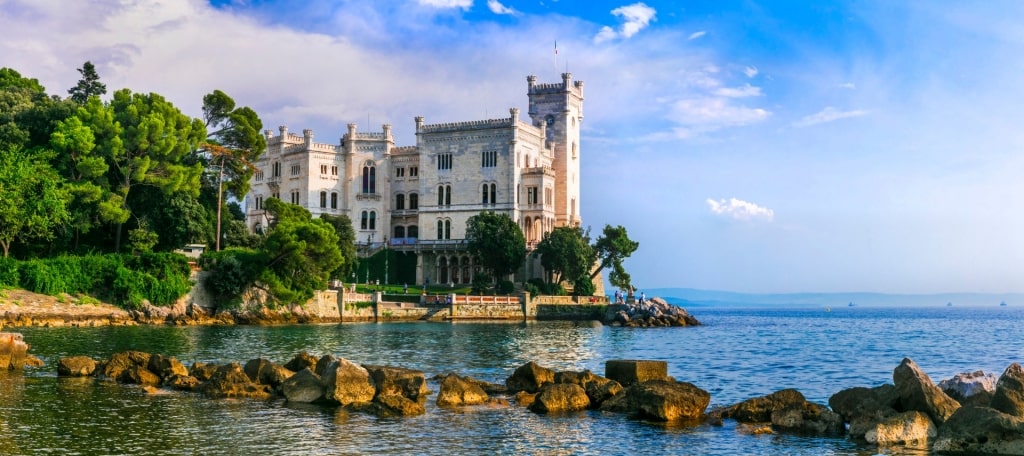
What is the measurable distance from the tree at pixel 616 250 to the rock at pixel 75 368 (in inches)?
2123

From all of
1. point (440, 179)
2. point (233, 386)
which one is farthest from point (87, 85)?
point (233, 386)

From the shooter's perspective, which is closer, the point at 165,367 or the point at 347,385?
the point at 347,385

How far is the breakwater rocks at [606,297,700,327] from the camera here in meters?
68.0

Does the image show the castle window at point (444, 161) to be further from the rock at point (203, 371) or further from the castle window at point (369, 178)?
the rock at point (203, 371)

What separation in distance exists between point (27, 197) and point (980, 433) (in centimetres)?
4506

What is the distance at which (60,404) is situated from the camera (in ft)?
65.4

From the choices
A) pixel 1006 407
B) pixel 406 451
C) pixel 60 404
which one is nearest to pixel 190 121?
pixel 60 404

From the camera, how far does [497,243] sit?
71.5 m

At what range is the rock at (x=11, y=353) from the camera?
25.9 meters

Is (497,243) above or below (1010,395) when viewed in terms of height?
above

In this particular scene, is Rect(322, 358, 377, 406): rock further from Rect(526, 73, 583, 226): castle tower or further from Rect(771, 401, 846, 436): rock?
Rect(526, 73, 583, 226): castle tower

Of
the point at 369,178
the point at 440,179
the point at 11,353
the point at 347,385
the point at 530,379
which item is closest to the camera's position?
the point at 347,385

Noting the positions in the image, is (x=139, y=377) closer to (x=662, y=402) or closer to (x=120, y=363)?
(x=120, y=363)

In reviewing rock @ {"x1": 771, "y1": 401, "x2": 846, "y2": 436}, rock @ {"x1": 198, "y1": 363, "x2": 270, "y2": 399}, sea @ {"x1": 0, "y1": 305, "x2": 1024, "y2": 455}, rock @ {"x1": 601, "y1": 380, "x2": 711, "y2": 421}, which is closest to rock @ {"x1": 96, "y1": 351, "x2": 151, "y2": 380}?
sea @ {"x1": 0, "y1": 305, "x2": 1024, "y2": 455}
